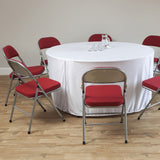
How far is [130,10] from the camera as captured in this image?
17.0ft

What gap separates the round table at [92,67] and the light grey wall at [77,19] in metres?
1.62

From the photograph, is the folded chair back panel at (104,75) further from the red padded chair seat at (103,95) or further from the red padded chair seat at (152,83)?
the red padded chair seat at (152,83)

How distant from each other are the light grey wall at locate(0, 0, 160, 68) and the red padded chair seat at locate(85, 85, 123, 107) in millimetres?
2413

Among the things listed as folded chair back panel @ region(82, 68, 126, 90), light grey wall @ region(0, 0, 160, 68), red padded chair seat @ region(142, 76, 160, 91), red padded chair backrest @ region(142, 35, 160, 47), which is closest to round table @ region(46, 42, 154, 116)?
red padded chair seat @ region(142, 76, 160, 91)

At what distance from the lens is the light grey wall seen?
518cm

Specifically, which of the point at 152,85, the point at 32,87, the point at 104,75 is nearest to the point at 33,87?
the point at 32,87

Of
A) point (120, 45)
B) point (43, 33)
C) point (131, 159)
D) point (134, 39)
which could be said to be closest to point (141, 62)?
point (120, 45)

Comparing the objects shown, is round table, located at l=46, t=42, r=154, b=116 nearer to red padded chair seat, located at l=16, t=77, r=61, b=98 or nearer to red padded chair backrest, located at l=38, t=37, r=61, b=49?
red padded chair seat, located at l=16, t=77, r=61, b=98

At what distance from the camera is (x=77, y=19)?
530cm

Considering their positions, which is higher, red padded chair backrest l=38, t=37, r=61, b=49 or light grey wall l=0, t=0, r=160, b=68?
light grey wall l=0, t=0, r=160, b=68

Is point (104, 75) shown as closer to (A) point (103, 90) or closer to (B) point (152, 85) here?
(A) point (103, 90)

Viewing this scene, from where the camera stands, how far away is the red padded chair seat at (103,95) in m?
2.84

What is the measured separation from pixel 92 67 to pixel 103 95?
1.56ft

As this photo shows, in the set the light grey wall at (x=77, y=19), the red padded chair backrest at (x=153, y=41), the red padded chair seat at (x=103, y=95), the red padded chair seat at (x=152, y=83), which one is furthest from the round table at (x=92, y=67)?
the light grey wall at (x=77, y=19)
